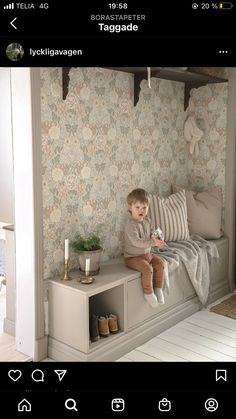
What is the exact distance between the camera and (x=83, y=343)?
229cm

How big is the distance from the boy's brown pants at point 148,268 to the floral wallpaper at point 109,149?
0.32 metres

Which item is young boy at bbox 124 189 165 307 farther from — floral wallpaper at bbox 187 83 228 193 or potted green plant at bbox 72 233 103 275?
floral wallpaper at bbox 187 83 228 193

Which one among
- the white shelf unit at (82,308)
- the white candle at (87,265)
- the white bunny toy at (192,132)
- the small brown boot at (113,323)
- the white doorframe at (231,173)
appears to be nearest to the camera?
the white shelf unit at (82,308)

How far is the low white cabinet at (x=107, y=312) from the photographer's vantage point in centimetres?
230

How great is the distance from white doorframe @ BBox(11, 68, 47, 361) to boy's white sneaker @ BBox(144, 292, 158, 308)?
67 cm

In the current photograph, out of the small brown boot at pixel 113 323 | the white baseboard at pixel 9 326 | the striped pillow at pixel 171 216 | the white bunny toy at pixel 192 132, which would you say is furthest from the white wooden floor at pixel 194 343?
the white bunny toy at pixel 192 132

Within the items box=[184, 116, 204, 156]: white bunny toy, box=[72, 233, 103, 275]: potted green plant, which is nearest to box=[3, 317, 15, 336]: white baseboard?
box=[72, 233, 103, 275]: potted green plant

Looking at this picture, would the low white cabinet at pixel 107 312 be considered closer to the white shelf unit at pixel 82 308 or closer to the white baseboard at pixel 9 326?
the white shelf unit at pixel 82 308

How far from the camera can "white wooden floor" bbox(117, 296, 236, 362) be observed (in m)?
2.48

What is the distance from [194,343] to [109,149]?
142 cm
